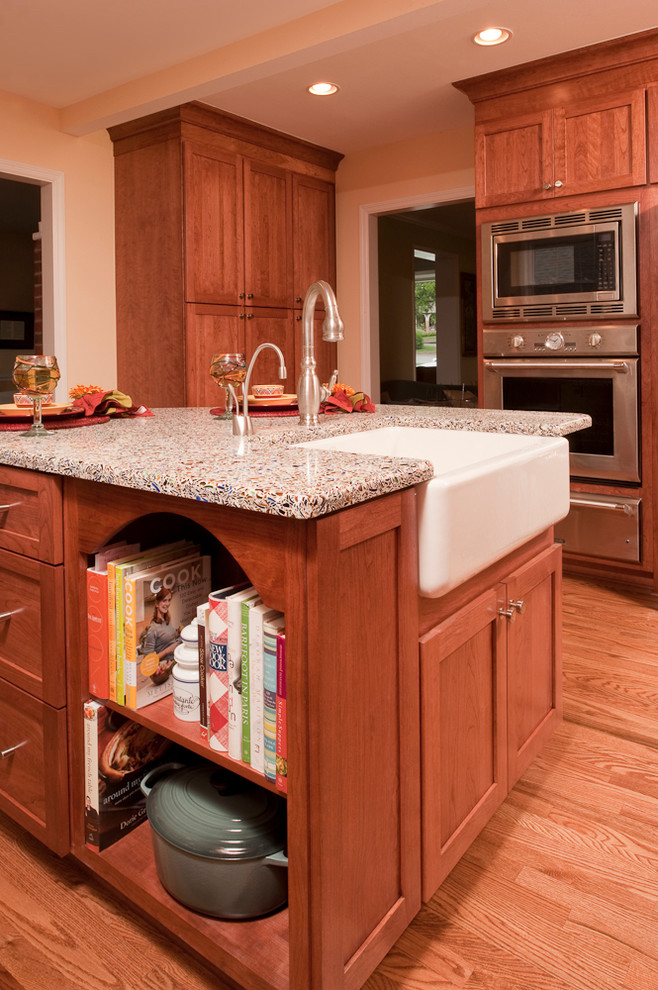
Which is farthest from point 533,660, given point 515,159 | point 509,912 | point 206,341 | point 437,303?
point 437,303

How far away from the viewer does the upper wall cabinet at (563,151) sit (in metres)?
3.06

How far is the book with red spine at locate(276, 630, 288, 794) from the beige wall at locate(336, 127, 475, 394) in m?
3.80

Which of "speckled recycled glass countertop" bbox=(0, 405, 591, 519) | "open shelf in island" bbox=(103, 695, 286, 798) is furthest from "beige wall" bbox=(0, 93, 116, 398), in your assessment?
"open shelf in island" bbox=(103, 695, 286, 798)

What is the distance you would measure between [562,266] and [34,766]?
2915 mm

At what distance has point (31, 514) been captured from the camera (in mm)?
1368

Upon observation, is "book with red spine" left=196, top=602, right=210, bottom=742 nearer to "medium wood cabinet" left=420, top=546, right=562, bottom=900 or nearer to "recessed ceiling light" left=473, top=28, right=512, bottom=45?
"medium wood cabinet" left=420, top=546, right=562, bottom=900

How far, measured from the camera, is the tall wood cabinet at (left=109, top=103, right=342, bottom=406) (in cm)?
382

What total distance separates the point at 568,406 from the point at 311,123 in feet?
7.16

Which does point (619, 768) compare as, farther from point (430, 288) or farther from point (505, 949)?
point (430, 288)

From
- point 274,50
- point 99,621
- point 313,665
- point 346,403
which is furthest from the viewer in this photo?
point 274,50

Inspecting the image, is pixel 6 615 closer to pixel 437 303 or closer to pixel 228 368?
pixel 228 368

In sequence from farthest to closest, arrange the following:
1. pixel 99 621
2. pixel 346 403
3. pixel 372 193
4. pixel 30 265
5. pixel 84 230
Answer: pixel 30 265, pixel 372 193, pixel 84 230, pixel 346 403, pixel 99 621

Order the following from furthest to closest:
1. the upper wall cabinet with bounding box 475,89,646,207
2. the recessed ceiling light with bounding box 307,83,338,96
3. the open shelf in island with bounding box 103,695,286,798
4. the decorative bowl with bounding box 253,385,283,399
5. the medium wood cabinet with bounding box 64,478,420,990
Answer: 1. the recessed ceiling light with bounding box 307,83,338,96
2. the upper wall cabinet with bounding box 475,89,646,207
3. the decorative bowl with bounding box 253,385,283,399
4. the open shelf in island with bounding box 103,695,286,798
5. the medium wood cabinet with bounding box 64,478,420,990

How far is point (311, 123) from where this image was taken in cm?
409
